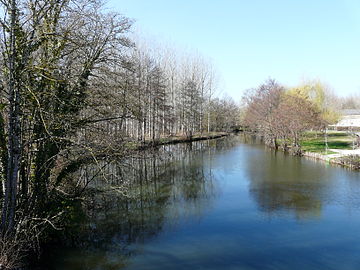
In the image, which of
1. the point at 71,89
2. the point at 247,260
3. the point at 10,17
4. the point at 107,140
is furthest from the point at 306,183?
the point at 10,17

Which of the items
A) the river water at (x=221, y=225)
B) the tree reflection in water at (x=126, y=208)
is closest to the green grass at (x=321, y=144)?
the river water at (x=221, y=225)

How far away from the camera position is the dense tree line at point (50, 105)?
5828mm

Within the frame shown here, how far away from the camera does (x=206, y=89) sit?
4438 cm

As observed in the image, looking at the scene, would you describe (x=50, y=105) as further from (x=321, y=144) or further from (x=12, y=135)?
(x=321, y=144)

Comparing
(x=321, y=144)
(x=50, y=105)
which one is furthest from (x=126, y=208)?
(x=321, y=144)

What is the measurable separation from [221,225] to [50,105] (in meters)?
6.14

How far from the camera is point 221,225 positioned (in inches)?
386

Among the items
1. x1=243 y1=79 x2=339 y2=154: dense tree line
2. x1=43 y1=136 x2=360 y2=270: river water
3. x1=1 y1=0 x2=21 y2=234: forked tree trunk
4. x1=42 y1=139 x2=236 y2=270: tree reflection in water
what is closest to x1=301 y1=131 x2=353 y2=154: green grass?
x1=243 y1=79 x2=339 y2=154: dense tree line

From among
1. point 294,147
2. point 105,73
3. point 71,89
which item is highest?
point 105,73

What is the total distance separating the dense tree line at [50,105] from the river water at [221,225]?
1291 millimetres

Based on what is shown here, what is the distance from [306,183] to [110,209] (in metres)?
9.51

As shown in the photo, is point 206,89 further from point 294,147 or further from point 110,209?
point 110,209

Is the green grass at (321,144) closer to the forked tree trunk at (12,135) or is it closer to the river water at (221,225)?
the river water at (221,225)

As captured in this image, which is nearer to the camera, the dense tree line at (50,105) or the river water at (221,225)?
the dense tree line at (50,105)
